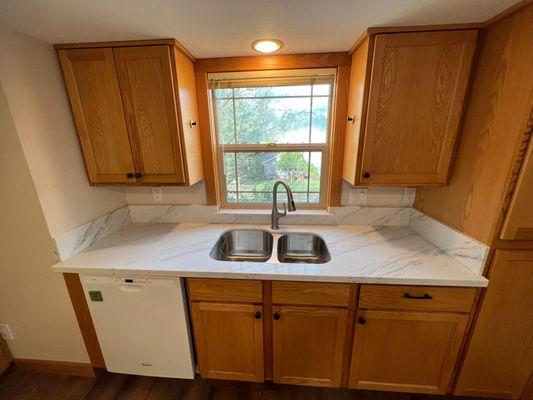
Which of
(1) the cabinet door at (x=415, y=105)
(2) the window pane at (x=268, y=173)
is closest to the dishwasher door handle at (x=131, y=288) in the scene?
(2) the window pane at (x=268, y=173)

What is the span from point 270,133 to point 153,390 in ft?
6.22

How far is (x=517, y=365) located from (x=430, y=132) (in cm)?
131

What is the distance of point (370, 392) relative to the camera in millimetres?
1317

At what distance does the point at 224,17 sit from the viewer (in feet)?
3.04

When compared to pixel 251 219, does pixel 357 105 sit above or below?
above

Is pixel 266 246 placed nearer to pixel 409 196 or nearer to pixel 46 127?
pixel 409 196

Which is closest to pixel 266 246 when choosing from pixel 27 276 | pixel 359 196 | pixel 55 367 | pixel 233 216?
pixel 233 216

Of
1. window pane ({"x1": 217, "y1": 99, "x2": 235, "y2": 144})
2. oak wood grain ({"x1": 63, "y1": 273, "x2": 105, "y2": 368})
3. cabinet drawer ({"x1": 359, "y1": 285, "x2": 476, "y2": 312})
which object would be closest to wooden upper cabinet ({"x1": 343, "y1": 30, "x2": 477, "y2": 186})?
cabinet drawer ({"x1": 359, "y1": 285, "x2": 476, "y2": 312})

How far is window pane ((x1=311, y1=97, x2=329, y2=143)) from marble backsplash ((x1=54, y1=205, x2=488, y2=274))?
0.54 metres

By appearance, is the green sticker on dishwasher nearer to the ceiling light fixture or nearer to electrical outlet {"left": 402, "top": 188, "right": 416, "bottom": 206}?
the ceiling light fixture

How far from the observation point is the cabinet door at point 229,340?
45.3 inches

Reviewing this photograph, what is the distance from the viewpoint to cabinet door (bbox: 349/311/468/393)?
108 centimetres

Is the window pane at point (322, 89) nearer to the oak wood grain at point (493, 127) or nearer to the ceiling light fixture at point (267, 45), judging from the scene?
the ceiling light fixture at point (267, 45)

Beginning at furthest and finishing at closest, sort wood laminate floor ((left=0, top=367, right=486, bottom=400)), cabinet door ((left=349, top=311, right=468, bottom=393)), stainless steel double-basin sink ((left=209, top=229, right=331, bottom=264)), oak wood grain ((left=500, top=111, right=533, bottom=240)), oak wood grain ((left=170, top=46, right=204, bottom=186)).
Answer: stainless steel double-basin sink ((left=209, top=229, right=331, bottom=264)) < wood laminate floor ((left=0, top=367, right=486, bottom=400)) < oak wood grain ((left=170, top=46, right=204, bottom=186)) < cabinet door ((left=349, top=311, right=468, bottom=393)) < oak wood grain ((left=500, top=111, right=533, bottom=240))
